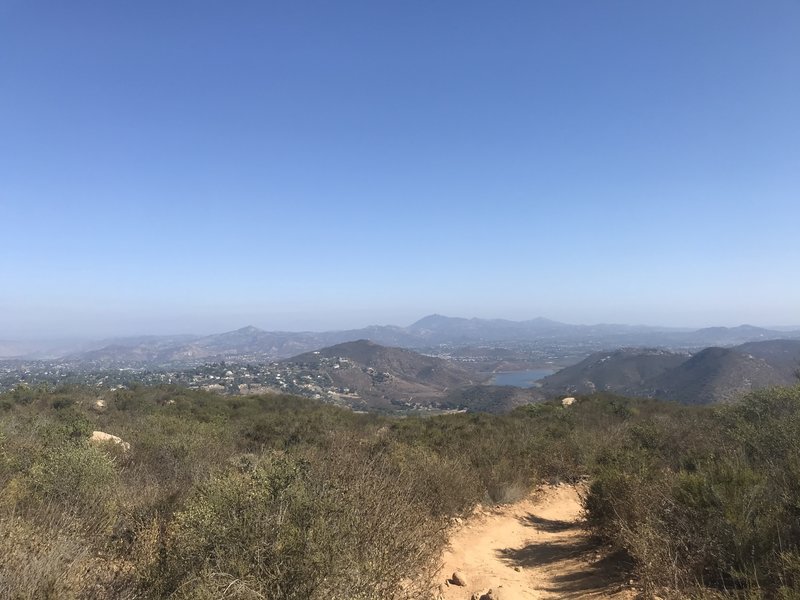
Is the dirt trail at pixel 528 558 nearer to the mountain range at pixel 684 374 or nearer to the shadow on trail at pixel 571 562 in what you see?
the shadow on trail at pixel 571 562

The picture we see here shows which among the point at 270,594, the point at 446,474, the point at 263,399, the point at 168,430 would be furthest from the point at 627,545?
the point at 263,399

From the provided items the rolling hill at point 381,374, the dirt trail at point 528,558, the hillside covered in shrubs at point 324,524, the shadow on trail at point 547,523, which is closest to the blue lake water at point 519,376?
the rolling hill at point 381,374

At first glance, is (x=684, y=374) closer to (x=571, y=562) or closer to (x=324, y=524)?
(x=571, y=562)

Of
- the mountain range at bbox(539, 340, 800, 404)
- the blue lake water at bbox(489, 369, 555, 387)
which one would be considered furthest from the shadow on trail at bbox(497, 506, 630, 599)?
the blue lake water at bbox(489, 369, 555, 387)

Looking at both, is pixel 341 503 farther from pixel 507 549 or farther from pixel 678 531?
pixel 507 549

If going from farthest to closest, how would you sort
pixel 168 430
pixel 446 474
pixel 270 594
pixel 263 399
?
pixel 263 399 < pixel 168 430 < pixel 446 474 < pixel 270 594

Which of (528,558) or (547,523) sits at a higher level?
(528,558)

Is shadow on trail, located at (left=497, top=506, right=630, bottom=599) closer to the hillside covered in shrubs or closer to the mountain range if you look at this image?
the hillside covered in shrubs

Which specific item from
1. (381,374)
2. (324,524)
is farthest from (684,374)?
(324,524)
